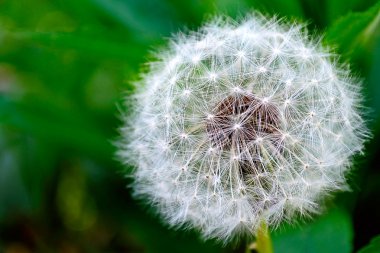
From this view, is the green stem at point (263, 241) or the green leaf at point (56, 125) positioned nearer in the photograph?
the green stem at point (263, 241)

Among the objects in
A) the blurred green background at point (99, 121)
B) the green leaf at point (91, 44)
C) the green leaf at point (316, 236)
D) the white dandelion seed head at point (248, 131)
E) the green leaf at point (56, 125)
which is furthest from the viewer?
the green leaf at point (56, 125)

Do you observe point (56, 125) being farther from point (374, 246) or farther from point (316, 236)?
point (374, 246)

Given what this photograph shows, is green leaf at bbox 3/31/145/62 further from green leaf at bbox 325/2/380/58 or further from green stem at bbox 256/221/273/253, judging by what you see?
green stem at bbox 256/221/273/253

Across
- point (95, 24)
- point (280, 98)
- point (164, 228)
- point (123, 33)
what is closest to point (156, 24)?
point (123, 33)

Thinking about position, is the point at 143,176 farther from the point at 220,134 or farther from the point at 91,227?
the point at 91,227

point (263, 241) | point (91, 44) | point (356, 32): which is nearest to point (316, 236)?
point (263, 241)

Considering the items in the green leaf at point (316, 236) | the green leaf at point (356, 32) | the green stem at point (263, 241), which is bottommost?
the green stem at point (263, 241)

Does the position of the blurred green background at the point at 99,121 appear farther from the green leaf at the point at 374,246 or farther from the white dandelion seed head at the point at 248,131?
the white dandelion seed head at the point at 248,131

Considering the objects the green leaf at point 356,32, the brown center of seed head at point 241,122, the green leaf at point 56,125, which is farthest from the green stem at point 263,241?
the green leaf at point 56,125
